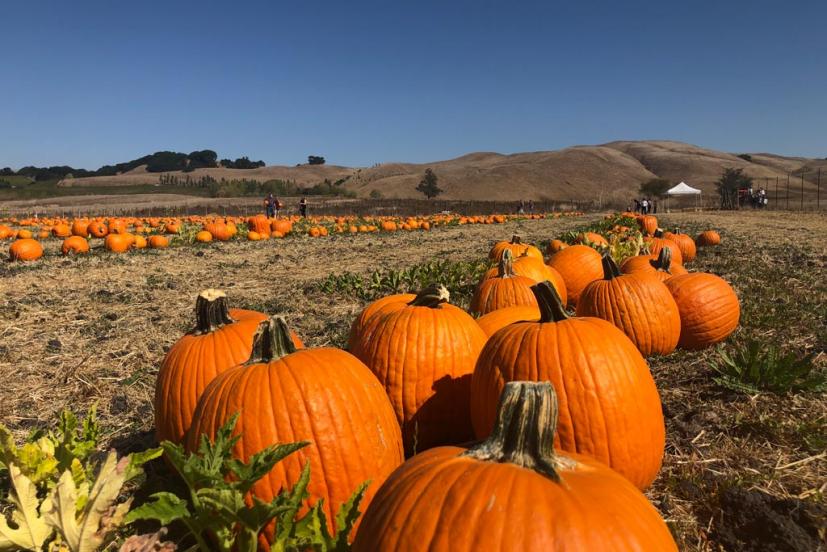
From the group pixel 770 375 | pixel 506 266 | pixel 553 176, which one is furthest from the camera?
pixel 553 176

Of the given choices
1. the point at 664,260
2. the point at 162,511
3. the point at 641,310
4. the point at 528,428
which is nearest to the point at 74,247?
the point at 664,260

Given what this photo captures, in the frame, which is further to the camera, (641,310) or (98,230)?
(98,230)

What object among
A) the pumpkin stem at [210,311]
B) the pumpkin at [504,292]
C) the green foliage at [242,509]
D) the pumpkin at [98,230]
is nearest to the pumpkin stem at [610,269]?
the pumpkin at [504,292]

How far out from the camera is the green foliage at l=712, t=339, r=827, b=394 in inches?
143

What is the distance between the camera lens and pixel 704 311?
4.83m

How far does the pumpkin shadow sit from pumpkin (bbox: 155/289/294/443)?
1068 millimetres

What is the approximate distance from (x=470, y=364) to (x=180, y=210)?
4732 centimetres

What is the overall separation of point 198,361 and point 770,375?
12.7 ft

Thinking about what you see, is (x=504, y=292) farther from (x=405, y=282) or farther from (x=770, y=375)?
(x=405, y=282)

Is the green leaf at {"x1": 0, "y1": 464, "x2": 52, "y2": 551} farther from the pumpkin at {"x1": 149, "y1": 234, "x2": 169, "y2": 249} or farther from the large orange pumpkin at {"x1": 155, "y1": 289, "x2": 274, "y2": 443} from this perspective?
the pumpkin at {"x1": 149, "y1": 234, "x2": 169, "y2": 249}

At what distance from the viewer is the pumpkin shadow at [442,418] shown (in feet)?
9.95

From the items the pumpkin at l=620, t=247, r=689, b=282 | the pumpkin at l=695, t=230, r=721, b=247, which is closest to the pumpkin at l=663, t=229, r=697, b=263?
the pumpkin at l=695, t=230, r=721, b=247

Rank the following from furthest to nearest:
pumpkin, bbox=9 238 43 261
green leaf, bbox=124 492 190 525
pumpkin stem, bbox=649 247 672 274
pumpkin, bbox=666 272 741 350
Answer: pumpkin, bbox=9 238 43 261 → pumpkin stem, bbox=649 247 672 274 → pumpkin, bbox=666 272 741 350 → green leaf, bbox=124 492 190 525

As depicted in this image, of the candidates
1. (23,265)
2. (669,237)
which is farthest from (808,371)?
(23,265)
